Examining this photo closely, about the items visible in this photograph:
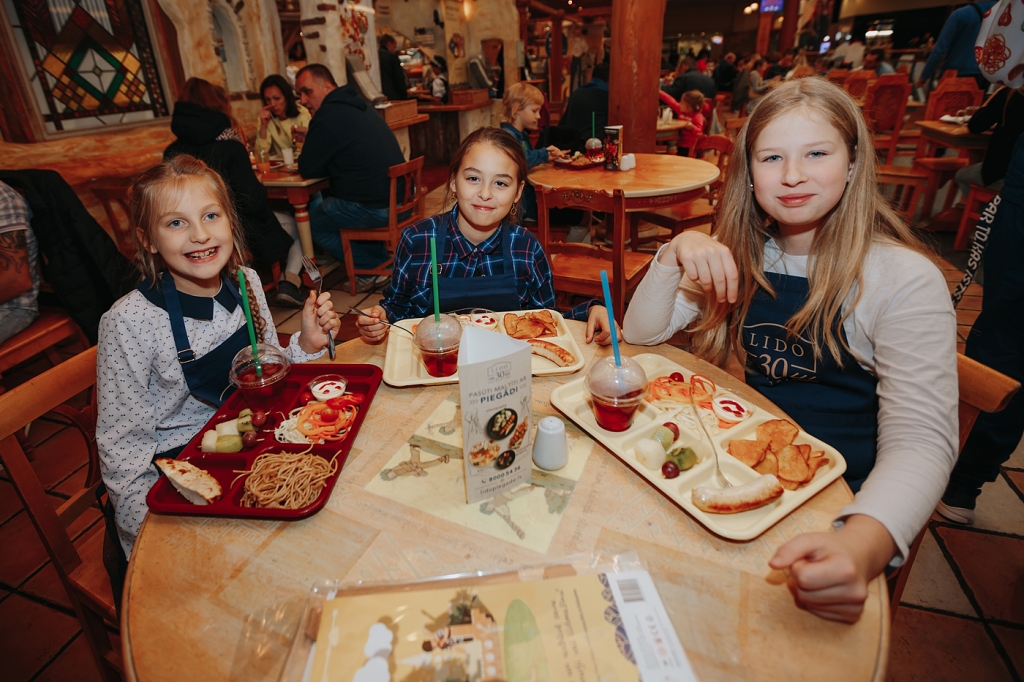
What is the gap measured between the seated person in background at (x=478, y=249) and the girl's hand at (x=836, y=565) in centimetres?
136

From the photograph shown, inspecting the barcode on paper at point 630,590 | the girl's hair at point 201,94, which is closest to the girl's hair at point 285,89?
the girl's hair at point 201,94

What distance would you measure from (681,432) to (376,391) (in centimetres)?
75

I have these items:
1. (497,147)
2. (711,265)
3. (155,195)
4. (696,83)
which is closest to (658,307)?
(711,265)

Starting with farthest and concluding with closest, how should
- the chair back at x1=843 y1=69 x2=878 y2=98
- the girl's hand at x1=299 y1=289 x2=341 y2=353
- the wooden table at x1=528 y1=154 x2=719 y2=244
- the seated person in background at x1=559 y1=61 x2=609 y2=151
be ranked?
the chair back at x1=843 y1=69 x2=878 y2=98
the seated person in background at x1=559 y1=61 x2=609 y2=151
the wooden table at x1=528 y1=154 x2=719 y2=244
the girl's hand at x1=299 y1=289 x2=341 y2=353

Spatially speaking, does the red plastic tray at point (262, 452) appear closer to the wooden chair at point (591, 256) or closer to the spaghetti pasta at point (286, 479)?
the spaghetti pasta at point (286, 479)

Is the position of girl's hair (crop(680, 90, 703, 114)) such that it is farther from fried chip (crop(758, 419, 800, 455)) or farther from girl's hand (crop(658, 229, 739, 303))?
fried chip (crop(758, 419, 800, 455))

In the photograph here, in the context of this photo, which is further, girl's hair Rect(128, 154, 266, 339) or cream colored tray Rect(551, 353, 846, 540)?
girl's hair Rect(128, 154, 266, 339)

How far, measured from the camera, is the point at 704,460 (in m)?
1.04

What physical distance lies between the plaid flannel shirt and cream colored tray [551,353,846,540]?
914mm

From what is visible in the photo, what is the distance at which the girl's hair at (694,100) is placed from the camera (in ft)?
23.2

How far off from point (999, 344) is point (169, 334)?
2969mm

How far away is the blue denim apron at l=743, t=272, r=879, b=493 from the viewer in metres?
1.31

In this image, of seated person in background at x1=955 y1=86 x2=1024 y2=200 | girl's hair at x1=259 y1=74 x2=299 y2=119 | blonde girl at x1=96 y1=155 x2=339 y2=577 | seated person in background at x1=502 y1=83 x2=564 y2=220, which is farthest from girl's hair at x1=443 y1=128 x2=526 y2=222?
girl's hair at x1=259 y1=74 x2=299 y2=119

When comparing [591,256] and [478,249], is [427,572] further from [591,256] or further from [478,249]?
[591,256]
